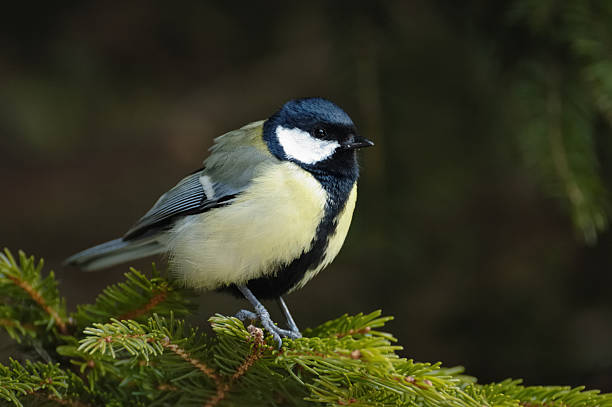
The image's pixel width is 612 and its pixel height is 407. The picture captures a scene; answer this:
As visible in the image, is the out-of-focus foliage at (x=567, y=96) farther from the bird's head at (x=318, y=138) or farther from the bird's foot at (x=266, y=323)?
the bird's foot at (x=266, y=323)

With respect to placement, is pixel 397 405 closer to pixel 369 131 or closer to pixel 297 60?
pixel 369 131

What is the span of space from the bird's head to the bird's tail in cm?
36

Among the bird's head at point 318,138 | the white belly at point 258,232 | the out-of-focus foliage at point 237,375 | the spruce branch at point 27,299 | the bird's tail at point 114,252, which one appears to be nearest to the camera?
the out-of-focus foliage at point 237,375

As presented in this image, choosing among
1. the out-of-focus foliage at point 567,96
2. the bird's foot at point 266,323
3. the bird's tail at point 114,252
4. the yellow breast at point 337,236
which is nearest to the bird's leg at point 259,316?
the bird's foot at point 266,323

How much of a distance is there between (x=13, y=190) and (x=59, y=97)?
1.96 feet

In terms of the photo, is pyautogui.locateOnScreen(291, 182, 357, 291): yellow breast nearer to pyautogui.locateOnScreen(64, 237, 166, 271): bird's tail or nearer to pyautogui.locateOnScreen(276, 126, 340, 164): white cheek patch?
pyautogui.locateOnScreen(276, 126, 340, 164): white cheek patch

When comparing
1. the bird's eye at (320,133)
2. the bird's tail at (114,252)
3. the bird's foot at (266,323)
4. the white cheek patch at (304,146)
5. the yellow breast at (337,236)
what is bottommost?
the bird's foot at (266,323)

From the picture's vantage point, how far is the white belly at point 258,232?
1146mm

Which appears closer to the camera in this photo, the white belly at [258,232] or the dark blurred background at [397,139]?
the white belly at [258,232]

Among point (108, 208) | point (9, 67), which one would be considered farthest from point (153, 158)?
point (9, 67)

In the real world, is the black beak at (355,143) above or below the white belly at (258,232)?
above

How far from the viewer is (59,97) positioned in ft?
7.67

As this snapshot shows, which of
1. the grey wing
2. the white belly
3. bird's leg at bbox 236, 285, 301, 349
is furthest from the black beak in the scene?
bird's leg at bbox 236, 285, 301, 349

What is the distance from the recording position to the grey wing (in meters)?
1.26
